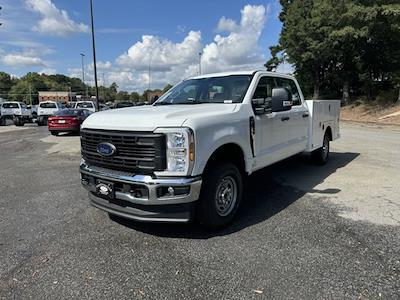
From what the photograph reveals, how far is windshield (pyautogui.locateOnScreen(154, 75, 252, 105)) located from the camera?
18.0 feet

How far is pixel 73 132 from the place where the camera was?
62.7 feet

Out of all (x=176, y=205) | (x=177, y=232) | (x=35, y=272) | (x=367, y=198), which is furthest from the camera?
(x=367, y=198)

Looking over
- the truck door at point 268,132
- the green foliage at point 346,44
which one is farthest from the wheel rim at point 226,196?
the green foliage at point 346,44

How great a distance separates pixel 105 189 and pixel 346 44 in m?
31.6

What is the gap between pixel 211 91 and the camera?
575cm

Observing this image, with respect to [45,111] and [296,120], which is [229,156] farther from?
[45,111]

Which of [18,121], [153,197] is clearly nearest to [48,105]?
[18,121]

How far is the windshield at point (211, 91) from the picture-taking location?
5.48 metres

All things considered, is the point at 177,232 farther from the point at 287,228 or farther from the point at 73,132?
the point at 73,132

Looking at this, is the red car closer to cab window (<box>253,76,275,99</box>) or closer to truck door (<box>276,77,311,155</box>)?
truck door (<box>276,77,311,155</box>)

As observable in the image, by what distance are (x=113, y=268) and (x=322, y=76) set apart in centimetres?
4226

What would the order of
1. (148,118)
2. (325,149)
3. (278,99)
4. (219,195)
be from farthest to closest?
(325,149) < (278,99) < (219,195) < (148,118)

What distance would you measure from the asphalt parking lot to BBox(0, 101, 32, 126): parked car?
24584 mm

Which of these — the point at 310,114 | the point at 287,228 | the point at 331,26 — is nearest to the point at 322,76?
the point at 331,26
